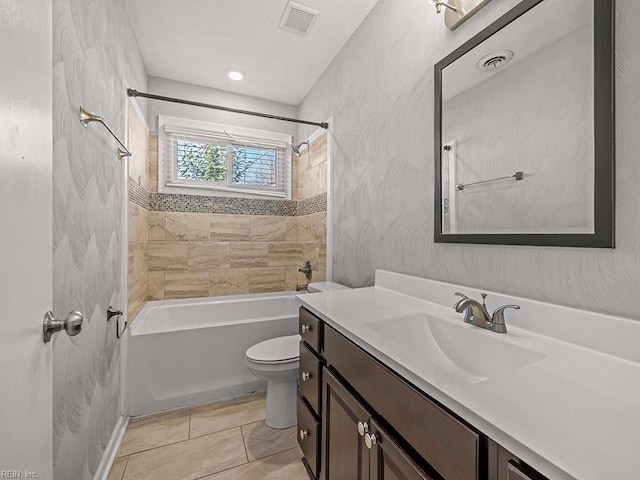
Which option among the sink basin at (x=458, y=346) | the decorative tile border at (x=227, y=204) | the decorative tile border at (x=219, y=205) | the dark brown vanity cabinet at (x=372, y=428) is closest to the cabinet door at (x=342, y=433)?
the dark brown vanity cabinet at (x=372, y=428)

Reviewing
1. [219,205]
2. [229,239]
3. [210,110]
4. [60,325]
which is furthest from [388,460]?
[210,110]

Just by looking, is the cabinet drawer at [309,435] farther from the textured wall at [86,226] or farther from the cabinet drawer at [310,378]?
the textured wall at [86,226]

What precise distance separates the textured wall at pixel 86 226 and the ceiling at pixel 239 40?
363 mm

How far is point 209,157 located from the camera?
2.93 meters

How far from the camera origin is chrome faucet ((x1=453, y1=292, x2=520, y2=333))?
93cm

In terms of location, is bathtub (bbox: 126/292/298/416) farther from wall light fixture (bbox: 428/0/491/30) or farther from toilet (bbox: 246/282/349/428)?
wall light fixture (bbox: 428/0/491/30)

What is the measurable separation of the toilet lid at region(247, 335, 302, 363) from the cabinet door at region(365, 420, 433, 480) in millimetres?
976

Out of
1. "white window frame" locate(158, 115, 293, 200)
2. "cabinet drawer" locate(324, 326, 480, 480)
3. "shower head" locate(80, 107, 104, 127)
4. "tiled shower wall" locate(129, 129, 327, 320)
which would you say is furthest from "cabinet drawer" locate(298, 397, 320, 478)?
"white window frame" locate(158, 115, 293, 200)

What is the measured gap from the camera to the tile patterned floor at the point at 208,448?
4.62ft

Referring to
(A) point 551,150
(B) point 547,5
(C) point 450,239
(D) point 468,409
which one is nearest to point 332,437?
(D) point 468,409

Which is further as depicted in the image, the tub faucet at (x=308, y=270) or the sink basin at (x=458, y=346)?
the tub faucet at (x=308, y=270)

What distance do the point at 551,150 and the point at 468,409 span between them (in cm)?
84

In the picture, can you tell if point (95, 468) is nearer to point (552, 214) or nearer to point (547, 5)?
point (552, 214)

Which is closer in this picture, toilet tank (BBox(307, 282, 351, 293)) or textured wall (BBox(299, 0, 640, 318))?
textured wall (BBox(299, 0, 640, 318))
